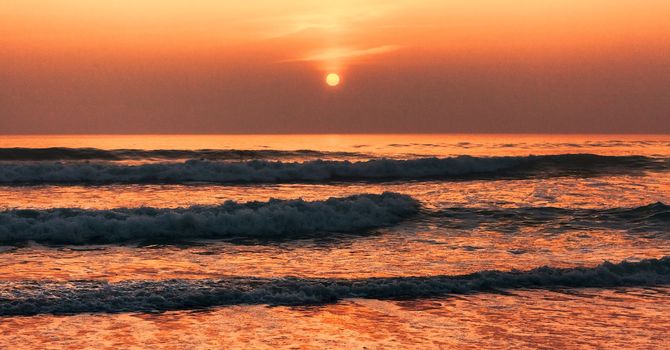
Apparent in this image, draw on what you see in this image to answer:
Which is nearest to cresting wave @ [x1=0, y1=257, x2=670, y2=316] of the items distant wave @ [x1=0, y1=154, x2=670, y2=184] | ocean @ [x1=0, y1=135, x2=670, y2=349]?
ocean @ [x1=0, y1=135, x2=670, y2=349]

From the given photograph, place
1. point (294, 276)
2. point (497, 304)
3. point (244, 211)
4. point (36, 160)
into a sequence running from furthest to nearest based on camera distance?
point (36, 160)
point (244, 211)
point (294, 276)
point (497, 304)

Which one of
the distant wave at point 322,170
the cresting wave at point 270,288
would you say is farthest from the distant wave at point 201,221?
the distant wave at point 322,170

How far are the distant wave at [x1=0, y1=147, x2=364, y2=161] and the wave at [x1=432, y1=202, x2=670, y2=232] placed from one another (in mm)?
26458

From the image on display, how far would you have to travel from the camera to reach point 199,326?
32.1 ft

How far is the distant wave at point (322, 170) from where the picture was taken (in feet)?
111

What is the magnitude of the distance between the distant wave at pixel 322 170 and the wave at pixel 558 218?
1394 cm

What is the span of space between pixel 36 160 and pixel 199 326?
3618cm

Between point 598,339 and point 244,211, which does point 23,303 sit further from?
point 244,211

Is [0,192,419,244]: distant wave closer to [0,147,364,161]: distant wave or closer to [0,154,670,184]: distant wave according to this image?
[0,154,670,184]: distant wave

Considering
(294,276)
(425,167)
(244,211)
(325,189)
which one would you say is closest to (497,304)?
(294,276)

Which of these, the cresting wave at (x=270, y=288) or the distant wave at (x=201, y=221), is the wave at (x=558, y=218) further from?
the cresting wave at (x=270, y=288)

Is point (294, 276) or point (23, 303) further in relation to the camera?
point (294, 276)

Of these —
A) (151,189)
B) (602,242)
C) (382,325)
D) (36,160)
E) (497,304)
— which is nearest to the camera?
(382,325)

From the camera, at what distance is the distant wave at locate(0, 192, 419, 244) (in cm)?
1798
